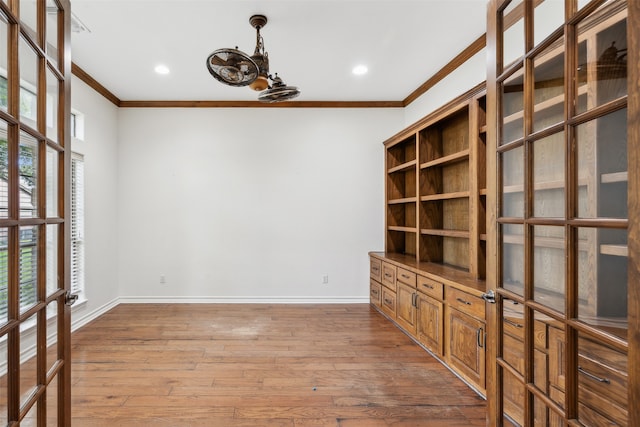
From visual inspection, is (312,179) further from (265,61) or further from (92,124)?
(92,124)

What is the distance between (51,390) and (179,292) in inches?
138

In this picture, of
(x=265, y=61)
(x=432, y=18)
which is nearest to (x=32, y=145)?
(x=265, y=61)

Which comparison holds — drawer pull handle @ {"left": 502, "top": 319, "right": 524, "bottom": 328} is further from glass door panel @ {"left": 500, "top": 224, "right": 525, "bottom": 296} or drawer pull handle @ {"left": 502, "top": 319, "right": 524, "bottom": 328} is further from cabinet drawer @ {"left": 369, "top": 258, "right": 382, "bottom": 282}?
cabinet drawer @ {"left": 369, "top": 258, "right": 382, "bottom": 282}

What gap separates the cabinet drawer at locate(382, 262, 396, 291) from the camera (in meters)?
3.95

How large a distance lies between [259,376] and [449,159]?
8.73 ft

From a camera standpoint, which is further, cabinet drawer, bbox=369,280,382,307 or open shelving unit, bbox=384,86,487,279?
cabinet drawer, bbox=369,280,382,307

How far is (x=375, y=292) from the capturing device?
4574 millimetres

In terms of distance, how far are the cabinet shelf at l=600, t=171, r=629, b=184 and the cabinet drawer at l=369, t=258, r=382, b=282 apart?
355cm

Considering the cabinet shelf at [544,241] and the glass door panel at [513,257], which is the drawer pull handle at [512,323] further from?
the cabinet shelf at [544,241]

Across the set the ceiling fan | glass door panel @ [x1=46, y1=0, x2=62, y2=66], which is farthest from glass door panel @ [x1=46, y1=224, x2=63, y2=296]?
the ceiling fan

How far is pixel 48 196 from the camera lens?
1.35m

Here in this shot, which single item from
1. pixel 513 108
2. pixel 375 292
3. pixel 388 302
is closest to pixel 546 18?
pixel 513 108

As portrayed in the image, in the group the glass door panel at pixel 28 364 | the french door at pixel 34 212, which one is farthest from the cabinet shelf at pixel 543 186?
the glass door panel at pixel 28 364

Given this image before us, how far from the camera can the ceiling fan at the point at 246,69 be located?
2273 mm
